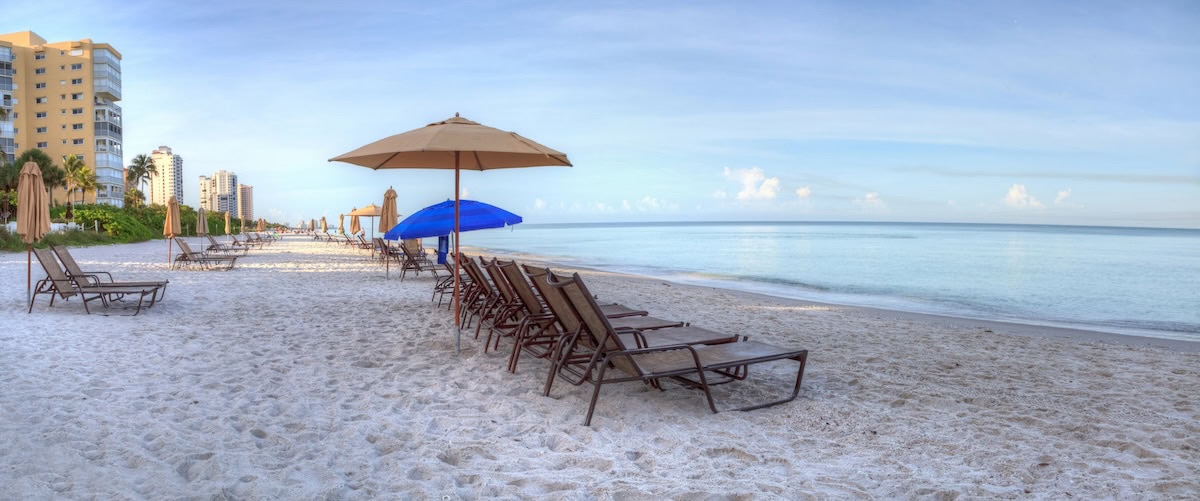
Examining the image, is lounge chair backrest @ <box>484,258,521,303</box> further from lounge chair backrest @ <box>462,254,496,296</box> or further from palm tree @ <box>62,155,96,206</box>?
palm tree @ <box>62,155,96,206</box>

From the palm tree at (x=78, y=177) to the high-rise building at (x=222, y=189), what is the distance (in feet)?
314

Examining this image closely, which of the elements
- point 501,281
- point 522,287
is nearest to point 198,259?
point 501,281

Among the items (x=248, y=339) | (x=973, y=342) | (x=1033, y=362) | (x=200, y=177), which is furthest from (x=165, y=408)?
(x=200, y=177)

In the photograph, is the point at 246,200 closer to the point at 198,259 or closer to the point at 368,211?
the point at 368,211

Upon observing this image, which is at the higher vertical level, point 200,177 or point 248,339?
point 200,177

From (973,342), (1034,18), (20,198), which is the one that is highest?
(1034,18)

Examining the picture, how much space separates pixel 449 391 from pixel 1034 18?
22045 mm

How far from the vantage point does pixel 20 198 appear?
7754mm

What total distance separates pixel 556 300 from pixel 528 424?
0.93m

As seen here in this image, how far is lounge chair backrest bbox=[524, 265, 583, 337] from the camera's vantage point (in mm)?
4115

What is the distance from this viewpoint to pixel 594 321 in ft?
Result: 12.8

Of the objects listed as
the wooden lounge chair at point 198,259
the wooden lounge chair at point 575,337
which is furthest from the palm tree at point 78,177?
the wooden lounge chair at point 575,337

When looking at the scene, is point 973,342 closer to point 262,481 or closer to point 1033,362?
point 1033,362

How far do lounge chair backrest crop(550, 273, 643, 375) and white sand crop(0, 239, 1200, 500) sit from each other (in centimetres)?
31
